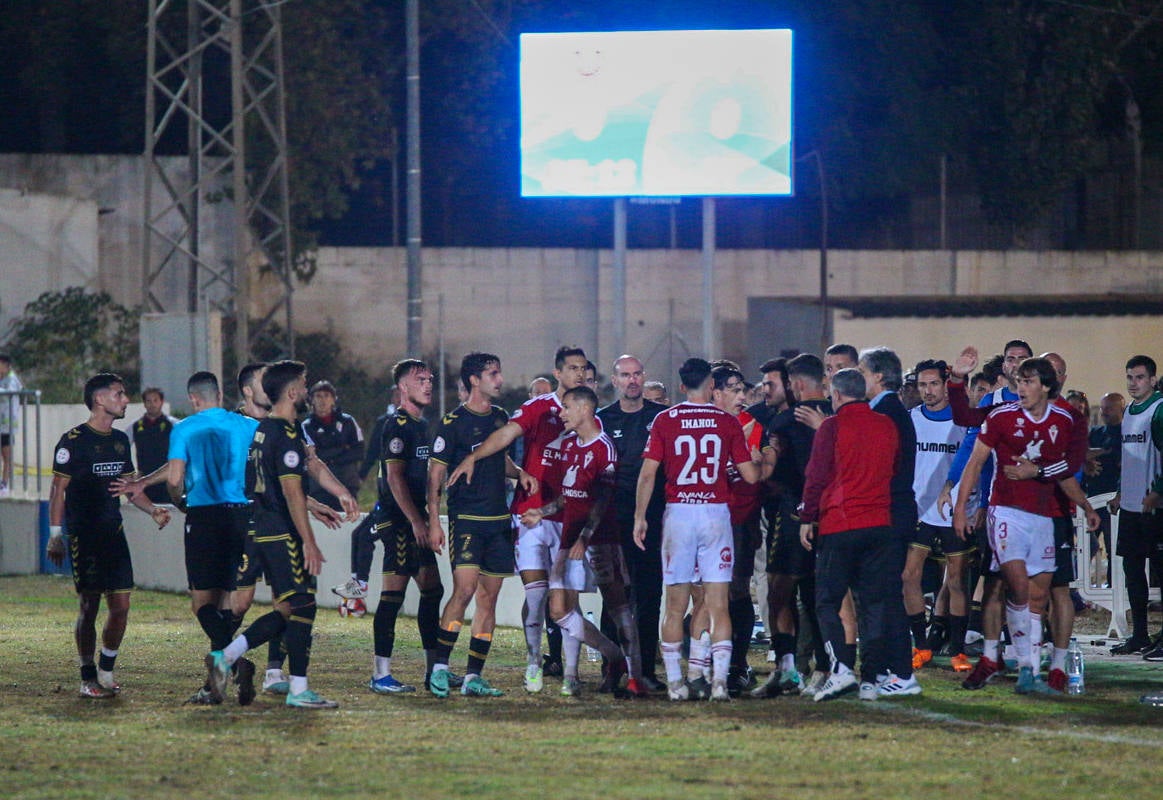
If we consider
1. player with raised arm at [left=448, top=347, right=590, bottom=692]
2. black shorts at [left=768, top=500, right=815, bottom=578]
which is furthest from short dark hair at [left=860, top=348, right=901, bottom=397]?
player with raised arm at [left=448, top=347, right=590, bottom=692]

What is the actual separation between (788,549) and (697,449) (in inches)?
44.9

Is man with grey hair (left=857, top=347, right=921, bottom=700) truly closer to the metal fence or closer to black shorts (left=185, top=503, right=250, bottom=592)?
black shorts (left=185, top=503, right=250, bottom=592)

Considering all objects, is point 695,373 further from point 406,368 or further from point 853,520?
point 406,368

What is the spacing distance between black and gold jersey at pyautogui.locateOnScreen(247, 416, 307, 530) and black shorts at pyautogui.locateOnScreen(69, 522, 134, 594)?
1280 mm

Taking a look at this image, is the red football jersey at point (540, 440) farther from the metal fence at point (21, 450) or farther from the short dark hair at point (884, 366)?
the metal fence at point (21, 450)

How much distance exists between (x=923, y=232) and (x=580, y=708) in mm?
29897

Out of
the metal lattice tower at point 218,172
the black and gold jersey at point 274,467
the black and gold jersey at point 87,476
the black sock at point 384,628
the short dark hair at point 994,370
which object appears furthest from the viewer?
the metal lattice tower at point 218,172

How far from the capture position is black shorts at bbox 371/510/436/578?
9883 millimetres

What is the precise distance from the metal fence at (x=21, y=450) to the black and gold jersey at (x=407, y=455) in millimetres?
9574

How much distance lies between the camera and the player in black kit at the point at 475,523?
9656 millimetres

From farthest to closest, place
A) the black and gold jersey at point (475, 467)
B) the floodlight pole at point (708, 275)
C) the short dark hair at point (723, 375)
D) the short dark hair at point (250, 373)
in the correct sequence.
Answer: the floodlight pole at point (708, 275) → the short dark hair at point (250, 373) → the short dark hair at point (723, 375) → the black and gold jersey at point (475, 467)

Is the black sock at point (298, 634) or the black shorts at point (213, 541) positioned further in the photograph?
the black shorts at point (213, 541)

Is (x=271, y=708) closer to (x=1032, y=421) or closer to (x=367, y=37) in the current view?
(x=1032, y=421)

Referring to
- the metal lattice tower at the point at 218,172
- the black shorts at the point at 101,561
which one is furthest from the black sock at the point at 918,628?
the metal lattice tower at the point at 218,172
